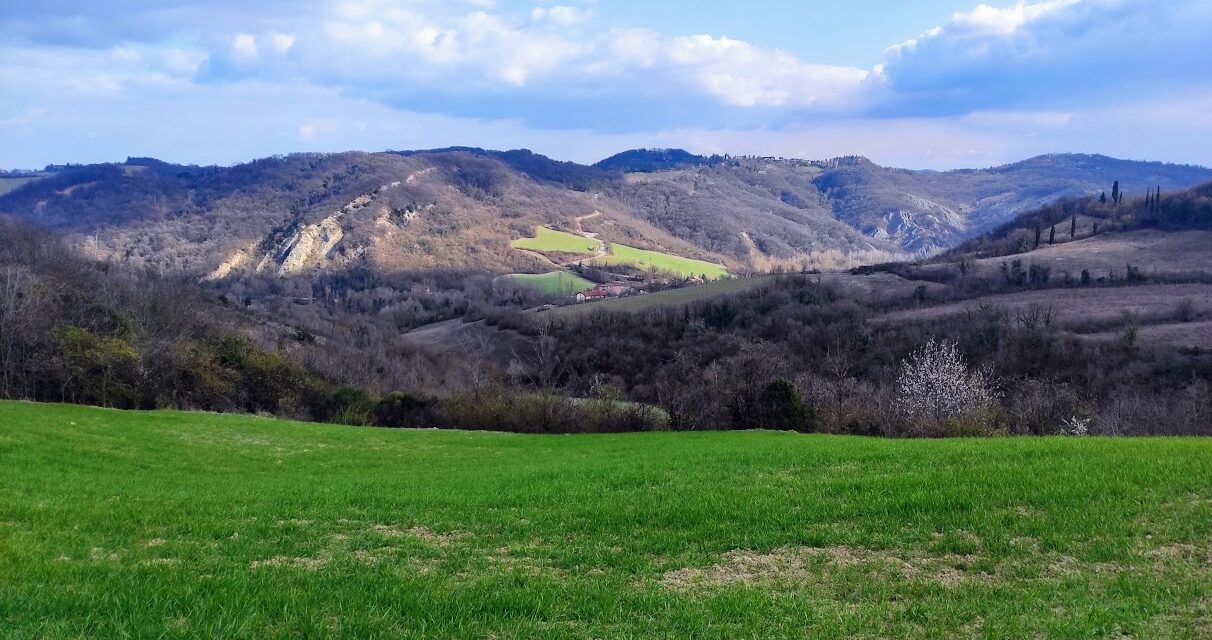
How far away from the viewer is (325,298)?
162250 millimetres

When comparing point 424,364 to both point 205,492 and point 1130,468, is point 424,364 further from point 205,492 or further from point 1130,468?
point 1130,468

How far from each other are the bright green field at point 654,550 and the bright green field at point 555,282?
5793 inches

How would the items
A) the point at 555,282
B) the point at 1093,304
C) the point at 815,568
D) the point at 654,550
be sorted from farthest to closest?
the point at 555,282, the point at 1093,304, the point at 654,550, the point at 815,568

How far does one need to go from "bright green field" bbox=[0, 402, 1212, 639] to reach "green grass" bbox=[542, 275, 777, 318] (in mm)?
105978

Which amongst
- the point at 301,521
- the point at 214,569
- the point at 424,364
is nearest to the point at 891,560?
the point at 214,569

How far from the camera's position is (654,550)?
10.9m

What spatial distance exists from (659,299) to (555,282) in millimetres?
46408

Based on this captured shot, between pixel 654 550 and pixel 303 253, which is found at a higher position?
pixel 654 550

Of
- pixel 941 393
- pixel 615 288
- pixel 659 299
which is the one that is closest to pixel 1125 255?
pixel 659 299

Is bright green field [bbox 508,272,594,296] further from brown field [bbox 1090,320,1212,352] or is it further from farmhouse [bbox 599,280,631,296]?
brown field [bbox 1090,320,1212,352]

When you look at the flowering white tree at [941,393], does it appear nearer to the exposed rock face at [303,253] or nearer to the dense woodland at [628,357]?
the dense woodland at [628,357]

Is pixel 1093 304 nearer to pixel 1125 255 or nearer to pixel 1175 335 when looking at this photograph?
pixel 1175 335

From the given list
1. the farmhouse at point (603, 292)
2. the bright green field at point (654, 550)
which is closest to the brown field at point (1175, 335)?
the bright green field at point (654, 550)

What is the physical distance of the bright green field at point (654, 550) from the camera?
301 inches
